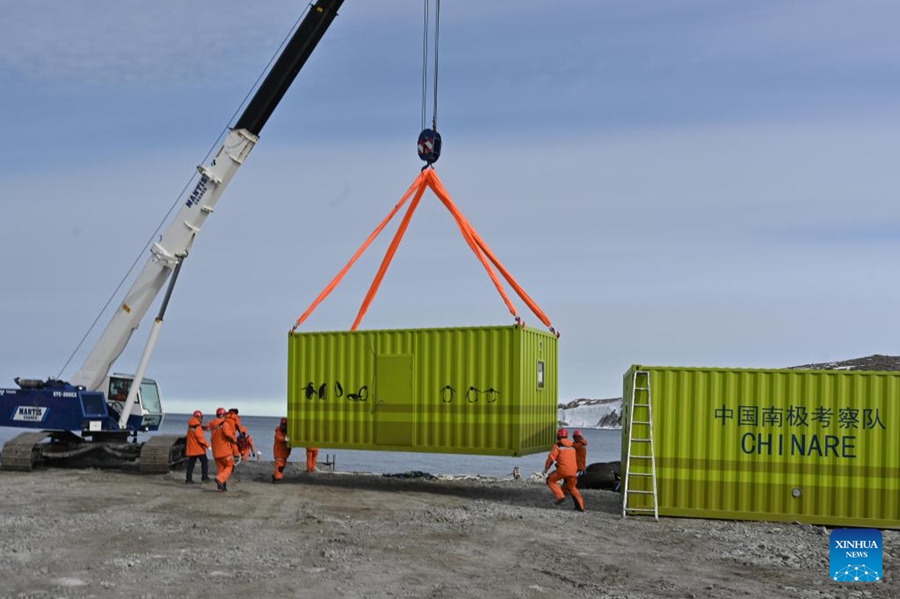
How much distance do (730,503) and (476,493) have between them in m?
6.15

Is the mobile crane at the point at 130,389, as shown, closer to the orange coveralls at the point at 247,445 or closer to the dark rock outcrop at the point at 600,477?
the orange coveralls at the point at 247,445

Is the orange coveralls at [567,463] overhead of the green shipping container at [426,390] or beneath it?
beneath

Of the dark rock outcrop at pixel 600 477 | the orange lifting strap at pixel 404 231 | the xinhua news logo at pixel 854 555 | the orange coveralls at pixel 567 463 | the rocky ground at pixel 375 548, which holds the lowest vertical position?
the dark rock outcrop at pixel 600 477

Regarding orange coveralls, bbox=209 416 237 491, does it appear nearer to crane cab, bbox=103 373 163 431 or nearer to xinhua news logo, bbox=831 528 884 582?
crane cab, bbox=103 373 163 431

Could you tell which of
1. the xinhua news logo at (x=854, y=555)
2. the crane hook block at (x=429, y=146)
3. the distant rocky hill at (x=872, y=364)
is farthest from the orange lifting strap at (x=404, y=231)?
the distant rocky hill at (x=872, y=364)

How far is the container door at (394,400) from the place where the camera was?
2045 centimetres

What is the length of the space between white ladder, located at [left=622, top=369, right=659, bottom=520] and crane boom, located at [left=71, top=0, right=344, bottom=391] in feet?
33.2

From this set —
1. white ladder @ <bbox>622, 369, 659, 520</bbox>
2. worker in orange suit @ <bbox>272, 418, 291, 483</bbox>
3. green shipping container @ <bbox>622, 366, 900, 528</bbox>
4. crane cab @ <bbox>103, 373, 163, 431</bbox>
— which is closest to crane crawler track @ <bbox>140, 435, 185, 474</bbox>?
crane cab @ <bbox>103, 373, 163, 431</bbox>

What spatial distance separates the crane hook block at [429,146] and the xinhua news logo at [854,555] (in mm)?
12641

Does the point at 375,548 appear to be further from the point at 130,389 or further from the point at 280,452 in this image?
the point at 130,389

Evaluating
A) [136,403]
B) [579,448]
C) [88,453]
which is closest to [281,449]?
[136,403]

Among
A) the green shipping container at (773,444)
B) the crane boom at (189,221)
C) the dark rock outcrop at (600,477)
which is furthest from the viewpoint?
the dark rock outcrop at (600,477)

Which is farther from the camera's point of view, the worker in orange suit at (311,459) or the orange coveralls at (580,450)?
the worker in orange suit at (311,459)

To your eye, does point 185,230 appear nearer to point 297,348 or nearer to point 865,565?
point 297,348
